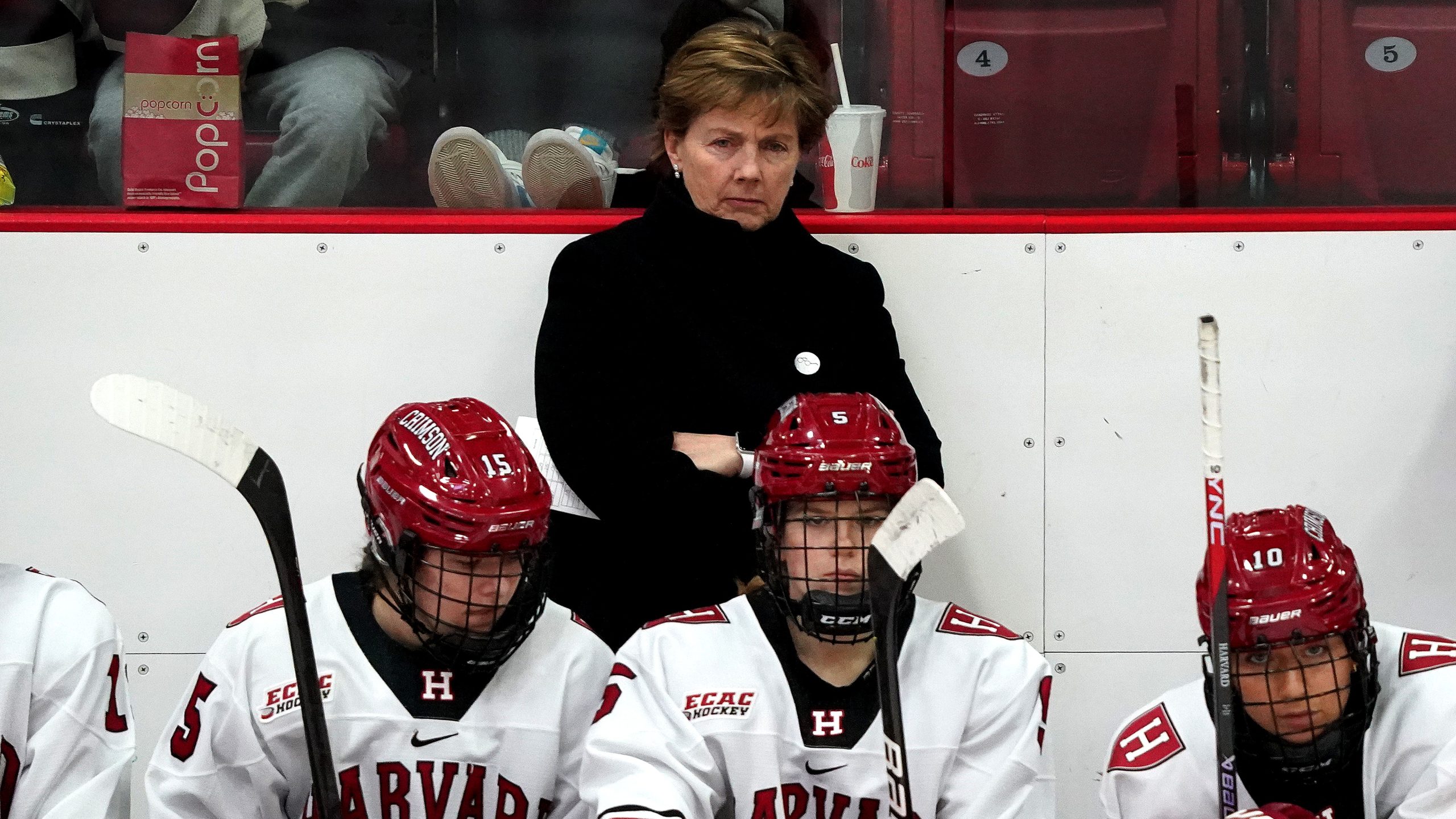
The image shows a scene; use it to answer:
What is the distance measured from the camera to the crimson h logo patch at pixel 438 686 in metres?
2.01

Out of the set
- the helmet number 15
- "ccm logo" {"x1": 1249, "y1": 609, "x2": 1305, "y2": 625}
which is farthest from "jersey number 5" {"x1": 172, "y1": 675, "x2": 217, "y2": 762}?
"ccm logo" {"x1": 1249, "y1": 609, "x2": 1305, "y2": 625}

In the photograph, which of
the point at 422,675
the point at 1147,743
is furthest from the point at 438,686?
the point at 1147,743

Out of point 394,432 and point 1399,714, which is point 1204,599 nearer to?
point 1399,714

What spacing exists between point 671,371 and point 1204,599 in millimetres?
932

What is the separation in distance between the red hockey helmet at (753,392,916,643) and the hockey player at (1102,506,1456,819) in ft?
1.18

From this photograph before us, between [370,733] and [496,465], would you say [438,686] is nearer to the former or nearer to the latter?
[370,733]

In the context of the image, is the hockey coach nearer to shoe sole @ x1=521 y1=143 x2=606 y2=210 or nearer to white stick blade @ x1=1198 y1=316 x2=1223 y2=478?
shoe sole @ x1=521 y1=143 x2=606 y2=210

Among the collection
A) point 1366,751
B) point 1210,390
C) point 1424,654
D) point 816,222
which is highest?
point 816,222

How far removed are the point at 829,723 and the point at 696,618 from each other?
0.68ft

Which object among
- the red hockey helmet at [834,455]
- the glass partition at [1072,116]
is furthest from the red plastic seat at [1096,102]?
the red hockey helmet at [834,455]

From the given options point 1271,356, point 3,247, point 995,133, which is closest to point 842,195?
point 995,133

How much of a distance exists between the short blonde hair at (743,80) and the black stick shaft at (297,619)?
98 cm

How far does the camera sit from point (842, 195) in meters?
2.93

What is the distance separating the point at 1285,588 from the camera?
1.86m
